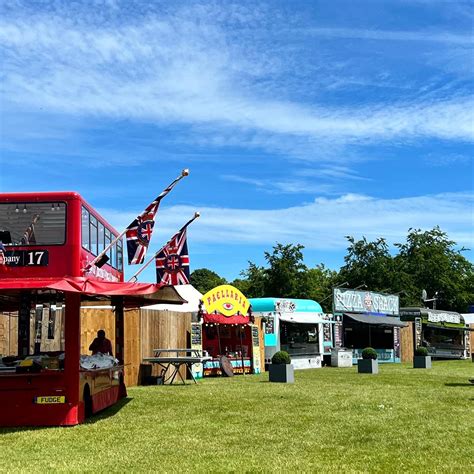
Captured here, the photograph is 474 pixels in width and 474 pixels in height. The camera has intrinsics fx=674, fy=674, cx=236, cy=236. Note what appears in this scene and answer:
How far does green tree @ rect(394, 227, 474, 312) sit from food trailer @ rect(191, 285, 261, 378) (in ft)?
120

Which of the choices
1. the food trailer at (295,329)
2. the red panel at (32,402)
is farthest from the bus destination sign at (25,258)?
the food trailer at (295,329)

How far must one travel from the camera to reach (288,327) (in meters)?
30.9

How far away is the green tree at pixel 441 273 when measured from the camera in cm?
6328

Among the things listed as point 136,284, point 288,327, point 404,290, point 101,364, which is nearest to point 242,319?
point 288,327

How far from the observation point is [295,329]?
31047 millimetres

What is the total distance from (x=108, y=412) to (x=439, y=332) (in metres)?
35.7

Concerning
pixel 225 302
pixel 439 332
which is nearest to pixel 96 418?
pixel 225 302

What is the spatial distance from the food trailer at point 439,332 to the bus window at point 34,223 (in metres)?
33.3

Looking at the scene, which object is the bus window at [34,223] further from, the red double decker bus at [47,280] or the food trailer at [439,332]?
the food trailer at [439,332]

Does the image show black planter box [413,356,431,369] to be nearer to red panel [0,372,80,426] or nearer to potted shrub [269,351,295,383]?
potted shrub [269,351,295,383]

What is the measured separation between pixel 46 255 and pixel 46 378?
1953 mm

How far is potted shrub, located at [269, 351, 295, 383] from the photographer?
750 inches

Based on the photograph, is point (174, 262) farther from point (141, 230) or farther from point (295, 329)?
point (295, 329)

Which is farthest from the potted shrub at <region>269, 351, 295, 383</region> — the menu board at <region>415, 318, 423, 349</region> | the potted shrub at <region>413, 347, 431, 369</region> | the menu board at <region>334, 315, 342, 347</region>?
the menu board at <region>415, 318, 423, 349</region>
